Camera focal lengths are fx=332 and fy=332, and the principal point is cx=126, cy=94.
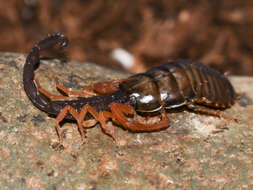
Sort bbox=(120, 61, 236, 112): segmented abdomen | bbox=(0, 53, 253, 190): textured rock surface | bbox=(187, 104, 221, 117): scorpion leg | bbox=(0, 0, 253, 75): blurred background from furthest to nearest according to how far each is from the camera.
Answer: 1. bbox=(0, 0, 253, 75): blurred background
2. bbox=(187, 104, 221, 117): scorpion leg
3. bbox=(120, 61, 236, 112): segmented abdomen
4. bbox=(0, 53, 253, 190): textured rock surface

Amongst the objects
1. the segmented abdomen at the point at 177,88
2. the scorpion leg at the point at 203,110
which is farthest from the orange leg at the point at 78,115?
the scorpion leg at the point at 203,110

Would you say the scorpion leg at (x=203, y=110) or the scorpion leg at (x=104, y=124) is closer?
the scorpion leg at (x=104, y=124)

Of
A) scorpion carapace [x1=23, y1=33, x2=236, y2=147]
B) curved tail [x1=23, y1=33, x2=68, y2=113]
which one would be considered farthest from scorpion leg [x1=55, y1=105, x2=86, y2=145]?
curved tail [x1=23, y1=33, x2=68, y2=113]

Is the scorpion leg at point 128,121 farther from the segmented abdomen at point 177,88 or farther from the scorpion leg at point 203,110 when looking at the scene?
the scorpion leg at point 203,110

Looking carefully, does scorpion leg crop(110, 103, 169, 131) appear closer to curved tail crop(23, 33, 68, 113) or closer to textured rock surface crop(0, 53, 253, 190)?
textured rock surface crop(0, 53, 253, 190)

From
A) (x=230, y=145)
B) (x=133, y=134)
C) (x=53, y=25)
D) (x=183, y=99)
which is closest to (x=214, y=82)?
(x=183, y=99)

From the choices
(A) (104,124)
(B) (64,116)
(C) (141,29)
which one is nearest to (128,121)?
(A) (104,124)
